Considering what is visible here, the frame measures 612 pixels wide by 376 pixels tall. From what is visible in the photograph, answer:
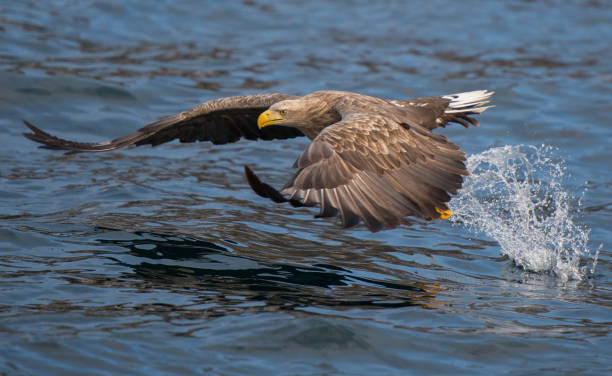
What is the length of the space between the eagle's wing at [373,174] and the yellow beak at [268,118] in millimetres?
823

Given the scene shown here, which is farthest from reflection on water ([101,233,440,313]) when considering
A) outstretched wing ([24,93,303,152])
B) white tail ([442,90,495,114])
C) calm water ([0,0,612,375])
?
white tail ([442,90,495,114])

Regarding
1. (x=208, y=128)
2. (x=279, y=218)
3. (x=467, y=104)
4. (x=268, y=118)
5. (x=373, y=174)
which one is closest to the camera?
(x=373, y=174)

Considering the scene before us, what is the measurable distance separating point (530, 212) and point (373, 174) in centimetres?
243

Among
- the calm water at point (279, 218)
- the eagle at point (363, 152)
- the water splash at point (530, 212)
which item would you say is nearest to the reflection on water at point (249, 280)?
the calm water at point (279, 218)

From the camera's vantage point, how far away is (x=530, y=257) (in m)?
6.10

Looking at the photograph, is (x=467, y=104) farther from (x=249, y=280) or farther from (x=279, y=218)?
(x=249, y=280)

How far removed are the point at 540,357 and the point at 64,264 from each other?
3079 mm

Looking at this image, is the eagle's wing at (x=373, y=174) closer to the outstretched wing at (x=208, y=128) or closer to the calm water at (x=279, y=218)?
the calm water at (x=279, y=218)

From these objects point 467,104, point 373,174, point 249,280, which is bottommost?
point 249,280

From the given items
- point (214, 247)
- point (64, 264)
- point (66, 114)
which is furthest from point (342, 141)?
point (66, 114)

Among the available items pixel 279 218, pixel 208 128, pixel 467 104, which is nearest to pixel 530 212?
pixel 467 104

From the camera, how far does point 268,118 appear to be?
637 cm

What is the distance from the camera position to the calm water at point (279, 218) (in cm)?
449

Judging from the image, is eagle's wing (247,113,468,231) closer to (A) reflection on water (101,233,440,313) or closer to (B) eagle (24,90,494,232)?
(B) eagle (24,90,494,232)
